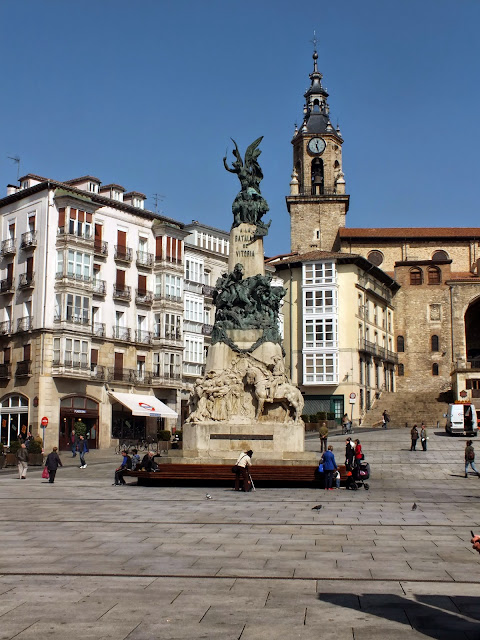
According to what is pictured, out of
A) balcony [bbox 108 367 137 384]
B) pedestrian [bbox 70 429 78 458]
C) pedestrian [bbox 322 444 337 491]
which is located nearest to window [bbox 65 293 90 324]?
balcony [bbox 108 367 137 384]

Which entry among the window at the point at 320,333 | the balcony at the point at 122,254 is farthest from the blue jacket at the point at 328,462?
the window at the point at 320,333

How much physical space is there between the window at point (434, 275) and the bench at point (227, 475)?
59847 mm

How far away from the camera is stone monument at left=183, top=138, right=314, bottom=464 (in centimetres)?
2678

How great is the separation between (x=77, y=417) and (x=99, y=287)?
8764 mm

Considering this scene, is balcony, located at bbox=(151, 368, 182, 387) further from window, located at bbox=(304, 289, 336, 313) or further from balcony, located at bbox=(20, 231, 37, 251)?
window, located at bbox=(304, 289, 336, 313)

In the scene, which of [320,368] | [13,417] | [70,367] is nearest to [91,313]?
[70,367]

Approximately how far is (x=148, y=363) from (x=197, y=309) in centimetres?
724

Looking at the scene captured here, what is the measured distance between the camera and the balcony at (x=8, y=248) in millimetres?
52375

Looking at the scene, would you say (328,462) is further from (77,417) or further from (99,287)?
(99,287)

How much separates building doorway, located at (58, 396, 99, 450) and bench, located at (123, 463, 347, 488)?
24392mm

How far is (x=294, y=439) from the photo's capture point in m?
26.8

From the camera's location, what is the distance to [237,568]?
10.5 meters

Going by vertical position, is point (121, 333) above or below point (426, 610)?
above

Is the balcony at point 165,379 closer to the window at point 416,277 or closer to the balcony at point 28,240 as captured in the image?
the balcony at point 28,240
